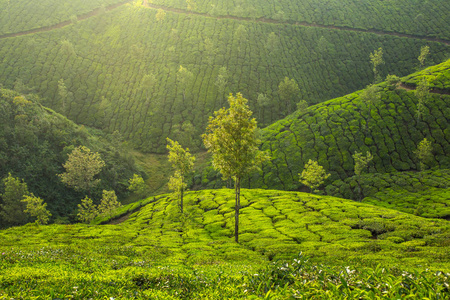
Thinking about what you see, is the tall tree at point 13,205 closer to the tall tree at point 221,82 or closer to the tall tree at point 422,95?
the tall tree at point 221,82

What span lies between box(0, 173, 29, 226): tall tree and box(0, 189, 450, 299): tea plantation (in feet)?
65.6

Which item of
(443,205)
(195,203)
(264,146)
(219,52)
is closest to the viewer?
(443,205)

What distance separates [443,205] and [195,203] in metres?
46.4

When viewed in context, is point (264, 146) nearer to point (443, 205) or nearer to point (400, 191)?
point (400, 191)

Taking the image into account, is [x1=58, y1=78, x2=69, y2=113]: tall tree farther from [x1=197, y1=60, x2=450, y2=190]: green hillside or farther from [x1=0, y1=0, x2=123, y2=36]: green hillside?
[x1=197, y1=60, x2=450, y2=190]: green hillside

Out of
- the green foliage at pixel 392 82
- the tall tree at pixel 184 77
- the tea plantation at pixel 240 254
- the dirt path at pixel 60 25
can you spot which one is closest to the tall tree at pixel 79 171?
the tea plantation at pixel 240 254

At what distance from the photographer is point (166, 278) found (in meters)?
10.4

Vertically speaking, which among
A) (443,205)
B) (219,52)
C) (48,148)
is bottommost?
(443,205)

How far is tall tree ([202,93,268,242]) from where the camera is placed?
1072 inches

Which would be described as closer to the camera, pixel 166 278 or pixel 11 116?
pixel 166 278

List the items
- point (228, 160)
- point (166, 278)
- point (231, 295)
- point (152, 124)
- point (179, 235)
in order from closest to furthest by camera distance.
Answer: point (231, 295)
point (166, 278)
point (228, 160)
point (179, 235)
point (152, 124)

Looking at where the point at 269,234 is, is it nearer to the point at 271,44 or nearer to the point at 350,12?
the point at 271,44

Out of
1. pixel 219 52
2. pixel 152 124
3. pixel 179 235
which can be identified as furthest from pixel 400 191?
pixel 219 52

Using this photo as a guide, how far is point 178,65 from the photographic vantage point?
127 metres
